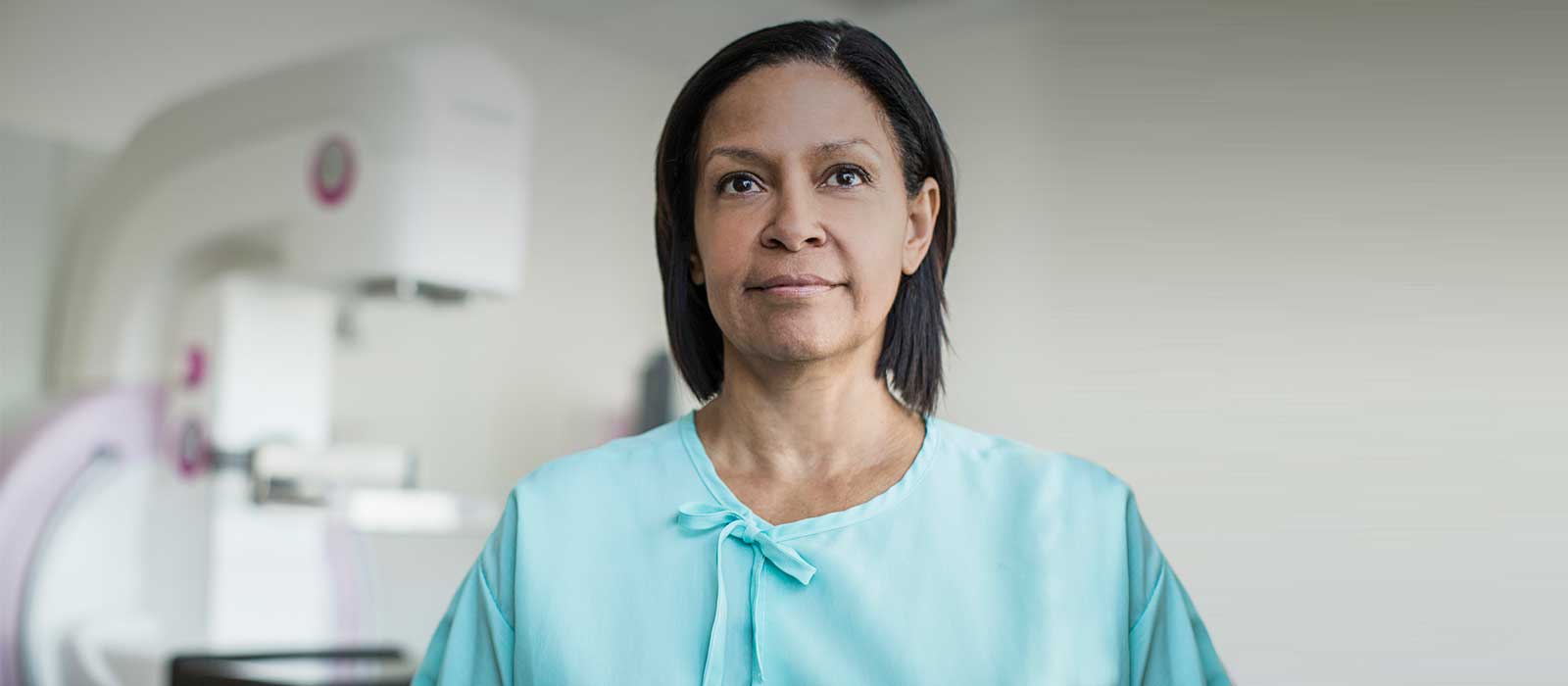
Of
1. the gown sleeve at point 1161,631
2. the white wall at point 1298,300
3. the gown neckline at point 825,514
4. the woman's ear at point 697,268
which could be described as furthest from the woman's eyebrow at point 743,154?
the white wall at point 1298,300

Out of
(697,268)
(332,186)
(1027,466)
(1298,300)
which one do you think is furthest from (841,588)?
(1298,300)

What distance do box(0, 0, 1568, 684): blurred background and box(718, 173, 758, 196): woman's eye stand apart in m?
0.77

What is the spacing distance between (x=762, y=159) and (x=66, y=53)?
182cm

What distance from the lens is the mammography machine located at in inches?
62.7

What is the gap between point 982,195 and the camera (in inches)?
110


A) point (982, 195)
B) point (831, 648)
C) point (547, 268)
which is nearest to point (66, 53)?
point (547, 268)

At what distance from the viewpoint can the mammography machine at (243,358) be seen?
1594 millimetres

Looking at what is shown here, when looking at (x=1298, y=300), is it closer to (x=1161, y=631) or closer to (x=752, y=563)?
(x=1161, y=631)

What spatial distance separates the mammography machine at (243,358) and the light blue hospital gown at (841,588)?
2.47 feet

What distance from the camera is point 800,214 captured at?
834mm

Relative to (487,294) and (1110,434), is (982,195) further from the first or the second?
(487,294)

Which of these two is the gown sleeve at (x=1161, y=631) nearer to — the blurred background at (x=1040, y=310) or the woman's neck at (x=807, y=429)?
the woman's neck at (x=807, y=429)

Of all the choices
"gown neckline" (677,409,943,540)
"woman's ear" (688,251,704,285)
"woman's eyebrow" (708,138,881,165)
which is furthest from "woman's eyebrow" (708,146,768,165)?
"gown neckline" (677,409,943,540)

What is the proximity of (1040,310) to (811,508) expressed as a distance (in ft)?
6.16
